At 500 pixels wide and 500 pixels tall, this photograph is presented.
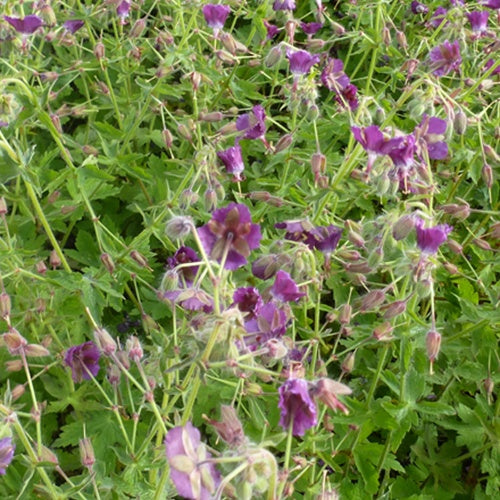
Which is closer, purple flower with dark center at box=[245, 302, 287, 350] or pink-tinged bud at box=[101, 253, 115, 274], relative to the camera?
purple flower with dark center at box=[245, 302, 287, 350]

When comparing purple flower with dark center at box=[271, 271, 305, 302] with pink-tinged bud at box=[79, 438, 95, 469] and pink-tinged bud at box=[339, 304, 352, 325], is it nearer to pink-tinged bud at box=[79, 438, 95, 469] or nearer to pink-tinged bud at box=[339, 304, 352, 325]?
pink-tinged bud at box=[339, 304, 352, 325]

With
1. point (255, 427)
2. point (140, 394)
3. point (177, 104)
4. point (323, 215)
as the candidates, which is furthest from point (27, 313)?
point (177, 104)

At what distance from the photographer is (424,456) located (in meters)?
2.22

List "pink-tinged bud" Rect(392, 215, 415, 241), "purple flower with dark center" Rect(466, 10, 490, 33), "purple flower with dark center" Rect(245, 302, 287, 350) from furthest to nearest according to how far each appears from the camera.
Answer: "purple flower with dark center" Rect(466, 10, 490, 33), "pink-tinged bud" Rect(392, 215, 415, 241), "purple flower with dark center" Rect(245, 302, 287, 350)

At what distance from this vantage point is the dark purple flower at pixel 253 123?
220cm

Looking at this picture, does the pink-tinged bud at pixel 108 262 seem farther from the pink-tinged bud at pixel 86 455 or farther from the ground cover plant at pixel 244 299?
the pink-tinged bud at pixel 86 455

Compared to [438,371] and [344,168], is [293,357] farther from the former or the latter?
[438,371]

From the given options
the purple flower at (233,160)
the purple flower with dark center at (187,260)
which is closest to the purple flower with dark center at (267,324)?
Result: the purple flower with dark center at (187,260)

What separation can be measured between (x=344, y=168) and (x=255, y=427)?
714 mm

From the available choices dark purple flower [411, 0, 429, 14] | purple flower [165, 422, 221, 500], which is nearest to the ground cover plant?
purple flower [165, 422, 221, 500]

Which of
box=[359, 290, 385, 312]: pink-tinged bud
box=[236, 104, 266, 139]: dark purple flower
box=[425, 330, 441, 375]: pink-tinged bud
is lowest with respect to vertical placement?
box=[425, 330, 441, 375]: pink-tinged bud

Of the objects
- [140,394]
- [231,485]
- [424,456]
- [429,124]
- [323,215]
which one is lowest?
[424,456]

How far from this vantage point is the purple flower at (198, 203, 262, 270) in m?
1.27

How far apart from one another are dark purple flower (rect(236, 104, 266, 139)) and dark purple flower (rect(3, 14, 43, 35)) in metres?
0.66
